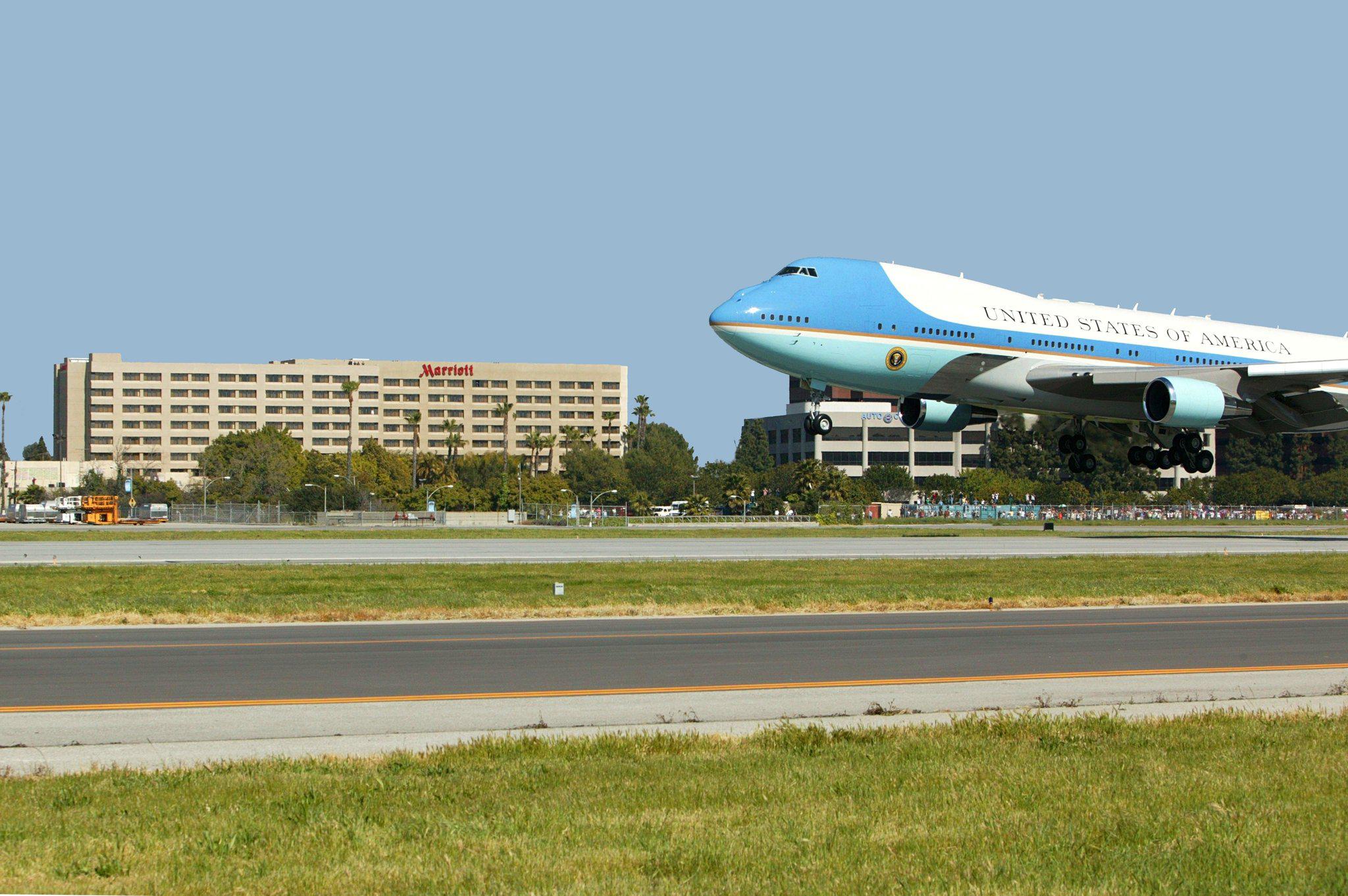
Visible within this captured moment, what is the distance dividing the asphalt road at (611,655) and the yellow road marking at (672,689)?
5cm

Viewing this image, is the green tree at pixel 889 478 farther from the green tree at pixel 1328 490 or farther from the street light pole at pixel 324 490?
the street light pole at pixel 324 490

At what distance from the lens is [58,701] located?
49.9 feet

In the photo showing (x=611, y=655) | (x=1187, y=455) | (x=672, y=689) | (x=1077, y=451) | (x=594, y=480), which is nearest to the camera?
(x=672, y=689)

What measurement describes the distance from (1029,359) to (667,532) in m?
35.3

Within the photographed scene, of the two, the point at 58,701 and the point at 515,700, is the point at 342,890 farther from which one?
the point at 58,701

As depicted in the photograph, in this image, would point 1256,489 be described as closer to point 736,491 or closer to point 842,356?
point 736,491

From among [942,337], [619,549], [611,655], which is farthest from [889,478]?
[611,655]

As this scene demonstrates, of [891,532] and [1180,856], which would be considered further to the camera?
[891,532]

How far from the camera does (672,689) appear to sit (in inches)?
651

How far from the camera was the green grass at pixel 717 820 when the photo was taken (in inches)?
318

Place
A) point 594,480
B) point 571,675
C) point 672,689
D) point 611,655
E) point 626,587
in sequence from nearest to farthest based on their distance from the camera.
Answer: point 672,689
point 571,675
point 611,655
point 626,587
point 594,480

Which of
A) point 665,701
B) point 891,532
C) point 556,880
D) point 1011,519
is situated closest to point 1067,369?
point 891,532

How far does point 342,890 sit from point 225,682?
9681 mm

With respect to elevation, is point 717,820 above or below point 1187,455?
below
